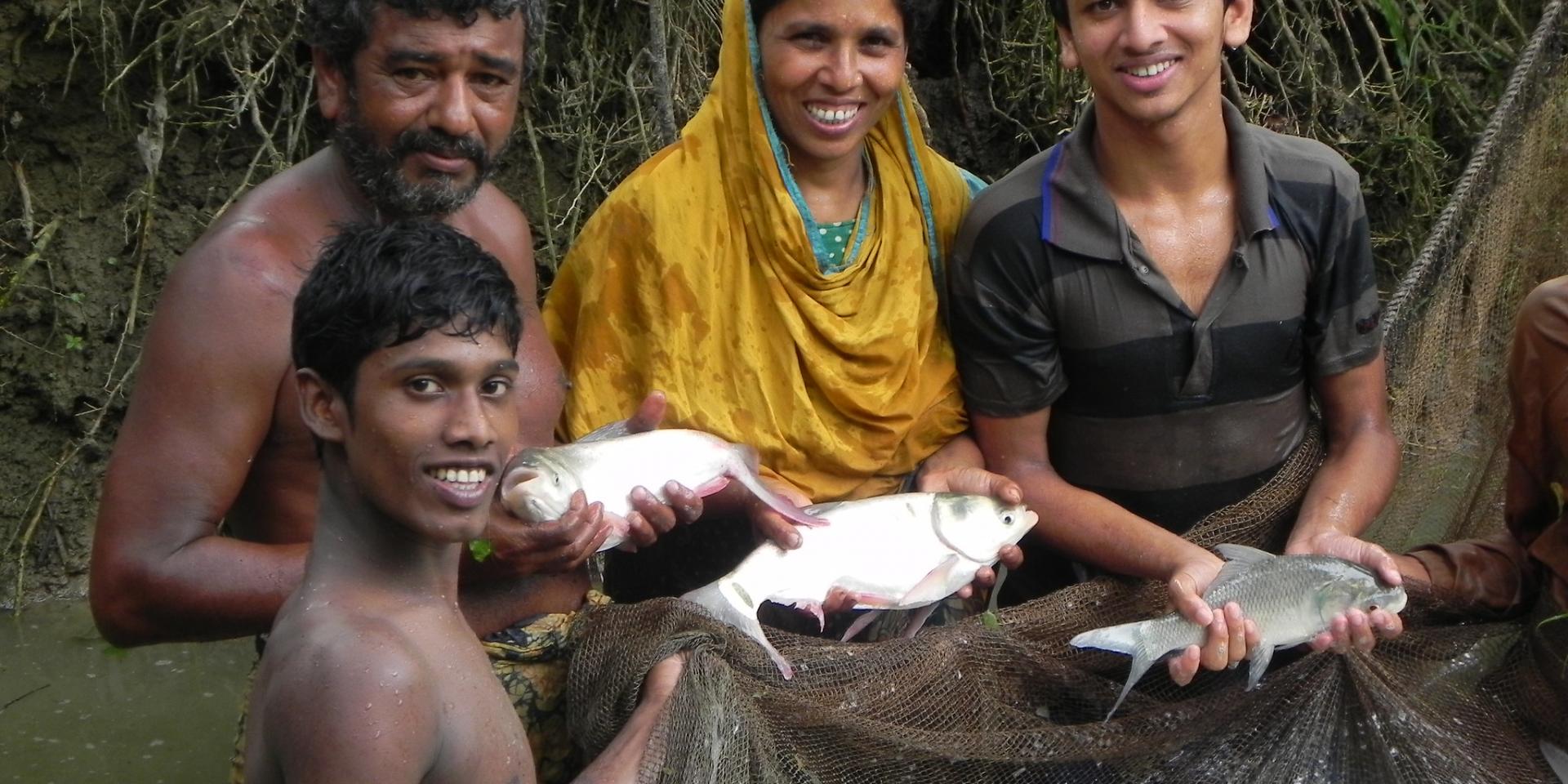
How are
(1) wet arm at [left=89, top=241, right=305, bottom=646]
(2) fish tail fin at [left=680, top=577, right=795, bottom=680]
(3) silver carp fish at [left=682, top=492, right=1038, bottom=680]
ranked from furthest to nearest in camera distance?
(3) silver carp fish at [left=682, top=492, right=1038, bottom=680] < (2) fish tail fin at [left=680, top=577, right=795, bottom=680] < (1) wet arm at [left=89, top=241, right=305, bottom=646]

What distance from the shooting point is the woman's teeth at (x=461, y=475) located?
7.98ft

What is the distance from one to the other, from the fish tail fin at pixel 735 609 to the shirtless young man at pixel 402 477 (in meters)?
0.80

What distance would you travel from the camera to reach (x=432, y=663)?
2.41 meters

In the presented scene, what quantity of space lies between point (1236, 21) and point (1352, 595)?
4.54 feet

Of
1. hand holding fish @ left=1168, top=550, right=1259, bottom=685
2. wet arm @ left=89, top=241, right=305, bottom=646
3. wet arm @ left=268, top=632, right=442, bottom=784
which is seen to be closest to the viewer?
wet arm @ left=268, top=632, right=442, bottom=784

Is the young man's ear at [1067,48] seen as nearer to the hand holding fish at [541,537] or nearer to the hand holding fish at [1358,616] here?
the hand holding fish at [1358,616]

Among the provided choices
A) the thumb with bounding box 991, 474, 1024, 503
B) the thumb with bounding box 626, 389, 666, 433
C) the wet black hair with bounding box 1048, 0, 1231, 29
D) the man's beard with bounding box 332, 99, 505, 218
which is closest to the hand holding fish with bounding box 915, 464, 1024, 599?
the thumb with bounding box 991, 474, 1024, 503

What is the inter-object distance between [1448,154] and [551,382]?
459cm

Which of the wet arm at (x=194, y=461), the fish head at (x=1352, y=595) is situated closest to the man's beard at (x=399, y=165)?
the wet arm at (x=194, y=461)

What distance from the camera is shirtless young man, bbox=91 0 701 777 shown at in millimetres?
2965

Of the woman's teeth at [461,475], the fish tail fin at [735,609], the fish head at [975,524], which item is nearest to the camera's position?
the woman's teeth at [461,475]

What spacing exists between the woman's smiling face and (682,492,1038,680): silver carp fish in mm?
854

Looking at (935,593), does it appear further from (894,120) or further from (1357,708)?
(894,120)

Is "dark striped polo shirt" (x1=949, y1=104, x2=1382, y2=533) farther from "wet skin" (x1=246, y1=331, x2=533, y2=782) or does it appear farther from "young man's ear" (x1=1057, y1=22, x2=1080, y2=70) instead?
"wet skin" (x1=246, y1=331, x2=533, y2=782)
